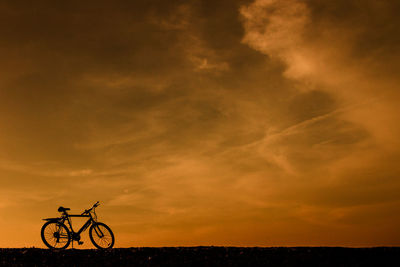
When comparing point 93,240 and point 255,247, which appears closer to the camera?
point 255,247

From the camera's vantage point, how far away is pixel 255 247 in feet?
53.6
